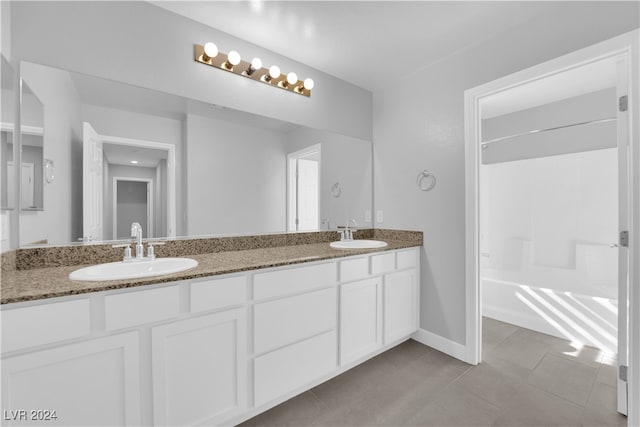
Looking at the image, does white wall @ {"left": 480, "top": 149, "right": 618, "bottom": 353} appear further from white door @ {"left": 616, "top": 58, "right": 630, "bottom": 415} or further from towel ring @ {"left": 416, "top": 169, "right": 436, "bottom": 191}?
towel ring @ {"left": 416, "top": 169, "right": 436, "bottom": 191}

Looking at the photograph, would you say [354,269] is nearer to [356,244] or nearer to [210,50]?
[356,244]

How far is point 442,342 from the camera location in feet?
7.43

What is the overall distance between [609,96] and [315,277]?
329 cm

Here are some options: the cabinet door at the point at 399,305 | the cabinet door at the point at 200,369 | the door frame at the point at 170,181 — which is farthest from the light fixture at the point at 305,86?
the cabinet door at the point at 200,369

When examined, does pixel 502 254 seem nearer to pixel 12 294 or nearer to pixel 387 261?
pixel 387 261

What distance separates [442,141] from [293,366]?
198 centimetres

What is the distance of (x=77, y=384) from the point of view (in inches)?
39.8

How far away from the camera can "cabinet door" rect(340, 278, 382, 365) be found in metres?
1.83

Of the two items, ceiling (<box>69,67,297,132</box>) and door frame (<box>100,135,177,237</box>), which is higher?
ceiling (<box>69,67,297,132</box>)

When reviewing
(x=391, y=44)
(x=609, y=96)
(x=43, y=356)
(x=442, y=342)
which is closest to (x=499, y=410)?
(x=442, y=342)

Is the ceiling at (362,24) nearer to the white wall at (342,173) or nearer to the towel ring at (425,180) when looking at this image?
the white wall at (342,173)

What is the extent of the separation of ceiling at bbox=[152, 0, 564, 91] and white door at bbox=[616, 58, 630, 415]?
63 cm

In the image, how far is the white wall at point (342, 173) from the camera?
2427 millimetres

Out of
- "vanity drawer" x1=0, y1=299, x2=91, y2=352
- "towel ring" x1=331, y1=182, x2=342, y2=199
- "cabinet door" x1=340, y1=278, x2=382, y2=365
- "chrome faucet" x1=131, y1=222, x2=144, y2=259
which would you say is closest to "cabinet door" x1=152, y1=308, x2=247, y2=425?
"vanity drawer" x1=0, y1=299, x2=91, y2=352
